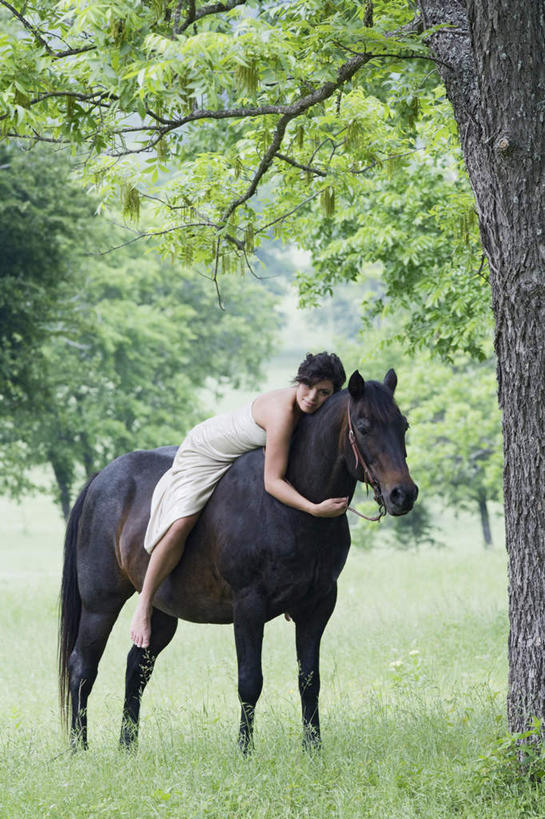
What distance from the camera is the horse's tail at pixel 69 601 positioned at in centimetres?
774

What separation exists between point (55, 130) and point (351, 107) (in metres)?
2.90

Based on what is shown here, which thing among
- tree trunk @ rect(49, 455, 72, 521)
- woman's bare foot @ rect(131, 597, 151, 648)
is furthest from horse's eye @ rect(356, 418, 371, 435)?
tree trunk @ rect(49, 455, 72, 521)

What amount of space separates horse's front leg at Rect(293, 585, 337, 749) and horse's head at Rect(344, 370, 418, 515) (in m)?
1.10

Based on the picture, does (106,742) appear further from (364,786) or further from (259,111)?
(259,111)

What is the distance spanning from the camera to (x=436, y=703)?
7.61m

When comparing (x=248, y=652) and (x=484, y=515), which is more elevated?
(x=248, y=652)

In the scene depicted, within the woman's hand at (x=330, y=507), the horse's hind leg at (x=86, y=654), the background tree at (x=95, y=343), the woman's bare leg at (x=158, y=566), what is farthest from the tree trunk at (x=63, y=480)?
the woman's hand at (x=330, y=507)

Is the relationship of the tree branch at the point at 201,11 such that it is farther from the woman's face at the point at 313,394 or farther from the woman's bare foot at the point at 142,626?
the woman's bare foot at the point at 142,626

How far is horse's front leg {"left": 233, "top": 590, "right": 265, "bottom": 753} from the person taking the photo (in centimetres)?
630

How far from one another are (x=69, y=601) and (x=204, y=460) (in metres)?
1.95

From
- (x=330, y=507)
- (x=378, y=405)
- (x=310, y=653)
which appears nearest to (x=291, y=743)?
(x=310, y=653)

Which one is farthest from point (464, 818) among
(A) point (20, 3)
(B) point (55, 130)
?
(A) point (20, 3)

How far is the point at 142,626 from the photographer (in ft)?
22.6

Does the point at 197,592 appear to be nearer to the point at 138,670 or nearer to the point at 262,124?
the point at 138,670
